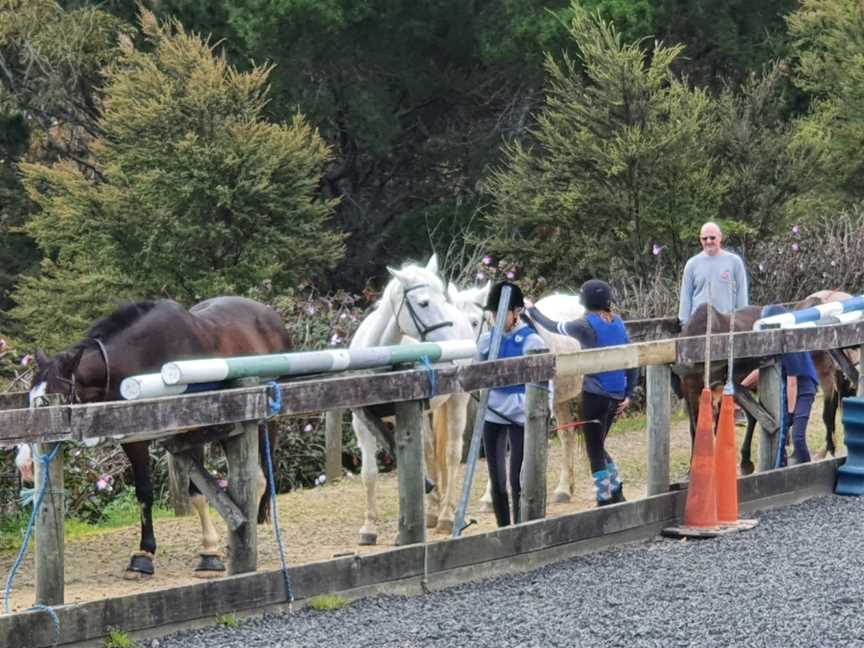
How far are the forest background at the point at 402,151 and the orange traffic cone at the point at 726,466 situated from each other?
19.2 ft

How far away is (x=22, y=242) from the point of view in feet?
114

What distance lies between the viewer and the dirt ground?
878 centimetres

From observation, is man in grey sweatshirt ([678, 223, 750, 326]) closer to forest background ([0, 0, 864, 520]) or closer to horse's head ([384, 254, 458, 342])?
horse's head ([384, 254, 458, 342])

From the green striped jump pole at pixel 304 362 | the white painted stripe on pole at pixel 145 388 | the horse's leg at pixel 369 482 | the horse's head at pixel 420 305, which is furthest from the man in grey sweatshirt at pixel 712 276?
the white painted stripe on pole at pixel 145 388

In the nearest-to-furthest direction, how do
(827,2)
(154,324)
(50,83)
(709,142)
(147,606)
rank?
(147,606) → (154,324) → (709,142) → (827,2) → (50,83)

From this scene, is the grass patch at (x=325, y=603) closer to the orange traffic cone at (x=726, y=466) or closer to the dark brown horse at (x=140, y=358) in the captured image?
the dark brown horse at (x=140, y=358)

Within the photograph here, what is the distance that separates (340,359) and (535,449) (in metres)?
1.45

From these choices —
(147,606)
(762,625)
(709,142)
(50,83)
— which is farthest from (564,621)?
(50,83)

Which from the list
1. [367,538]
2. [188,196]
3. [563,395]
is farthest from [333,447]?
[188,196]

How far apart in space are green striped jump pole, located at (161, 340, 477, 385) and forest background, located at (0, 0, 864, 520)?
17.1 ft

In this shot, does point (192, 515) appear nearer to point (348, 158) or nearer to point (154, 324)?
point (154, 324)

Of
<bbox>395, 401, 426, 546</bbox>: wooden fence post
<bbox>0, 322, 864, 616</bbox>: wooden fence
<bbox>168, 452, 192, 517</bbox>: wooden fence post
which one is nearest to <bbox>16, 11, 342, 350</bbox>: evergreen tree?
<bbox>168, 452, 192, 517</bbox>: wooden fence post

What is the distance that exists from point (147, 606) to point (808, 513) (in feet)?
18.5

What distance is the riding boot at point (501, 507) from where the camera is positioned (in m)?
9.68
